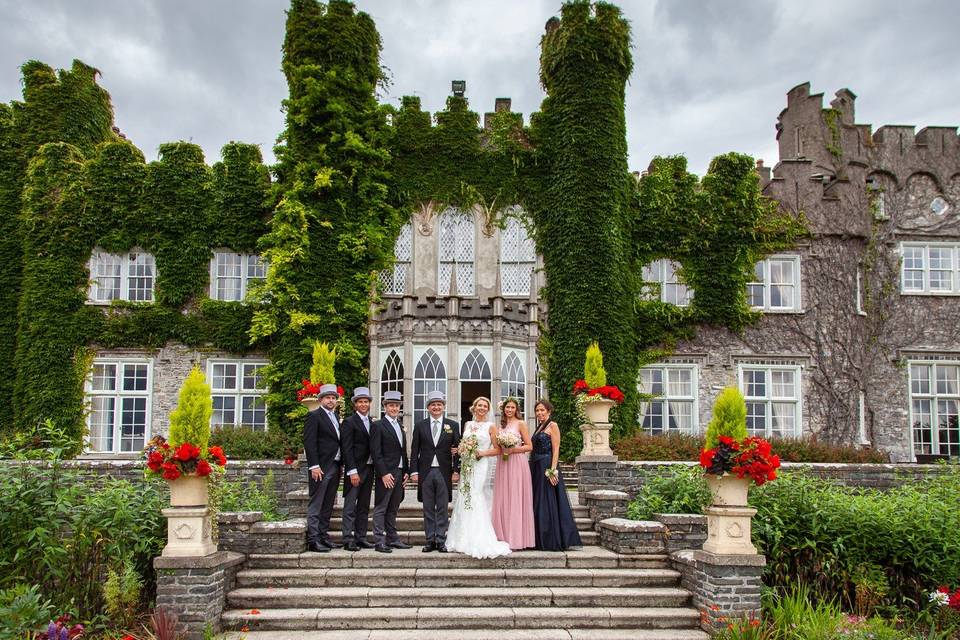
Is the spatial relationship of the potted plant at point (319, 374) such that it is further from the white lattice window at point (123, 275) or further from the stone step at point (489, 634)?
the white lattice window at point (123, 275)

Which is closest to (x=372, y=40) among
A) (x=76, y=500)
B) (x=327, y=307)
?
(x=327, y=307)

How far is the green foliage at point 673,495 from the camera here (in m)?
10.4

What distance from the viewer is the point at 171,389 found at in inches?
704

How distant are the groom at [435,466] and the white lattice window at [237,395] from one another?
9.49m

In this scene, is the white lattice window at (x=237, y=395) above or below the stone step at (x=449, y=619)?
above

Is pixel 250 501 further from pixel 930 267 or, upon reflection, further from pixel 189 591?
pixel 930 267

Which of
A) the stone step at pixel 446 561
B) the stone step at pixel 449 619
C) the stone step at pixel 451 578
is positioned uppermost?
the stone step at pixel 446 561

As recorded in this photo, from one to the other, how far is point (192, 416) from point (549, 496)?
465 cm

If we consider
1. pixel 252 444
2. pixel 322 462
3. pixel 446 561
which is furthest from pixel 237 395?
pixel 446 561

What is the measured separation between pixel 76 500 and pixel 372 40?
1338cm

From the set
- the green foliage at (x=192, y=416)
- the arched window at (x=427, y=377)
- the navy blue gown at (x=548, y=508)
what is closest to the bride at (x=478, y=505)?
the navy blue gown at (x=548, y=508)

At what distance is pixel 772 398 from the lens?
18453 mm

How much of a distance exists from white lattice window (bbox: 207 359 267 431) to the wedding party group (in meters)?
9.00

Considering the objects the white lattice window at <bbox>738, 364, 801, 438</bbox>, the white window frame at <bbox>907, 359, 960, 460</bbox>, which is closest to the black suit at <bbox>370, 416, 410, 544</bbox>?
the white lattice window at <bbox>738, 364, 801, 438</bbox>
